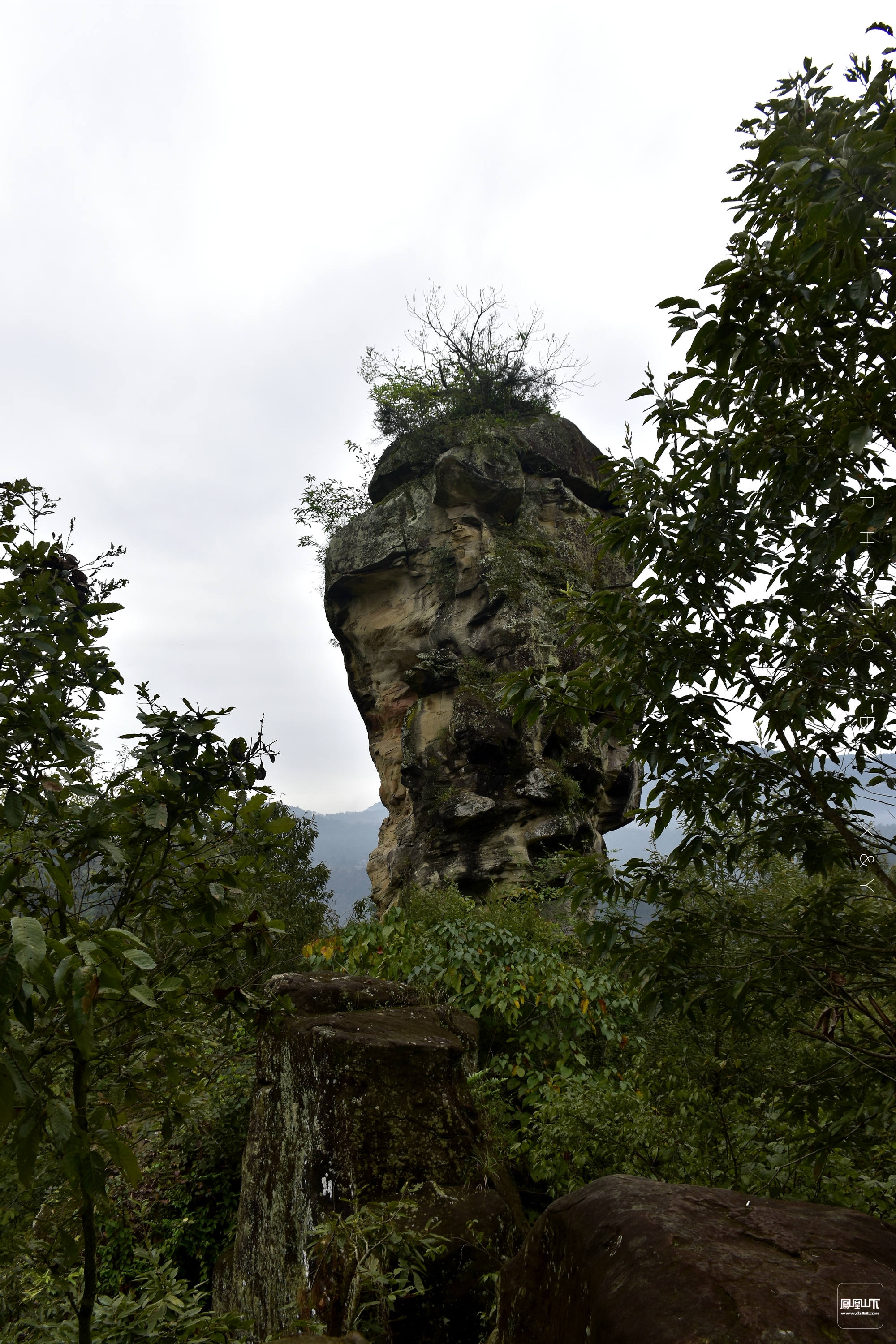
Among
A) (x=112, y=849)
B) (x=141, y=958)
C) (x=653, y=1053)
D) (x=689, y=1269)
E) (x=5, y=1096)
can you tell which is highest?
(x=112, y=849)

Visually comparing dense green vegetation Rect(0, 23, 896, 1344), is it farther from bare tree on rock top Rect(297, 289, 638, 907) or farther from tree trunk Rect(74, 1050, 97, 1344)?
bare tree on rock top Rect(297, 289, 638, 907)

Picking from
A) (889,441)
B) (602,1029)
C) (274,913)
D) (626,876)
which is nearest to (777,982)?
(626,876)

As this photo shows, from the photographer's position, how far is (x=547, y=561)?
18406 mm

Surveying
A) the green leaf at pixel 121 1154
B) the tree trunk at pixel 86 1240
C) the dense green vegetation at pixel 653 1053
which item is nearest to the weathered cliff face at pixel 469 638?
the dense green vegetation at pixel 653 1053

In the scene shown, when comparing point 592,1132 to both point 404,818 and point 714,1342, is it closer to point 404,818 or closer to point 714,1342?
point 714,1342

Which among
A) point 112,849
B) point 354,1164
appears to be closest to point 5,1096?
point 112,849

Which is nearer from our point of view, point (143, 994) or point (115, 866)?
point (143, 994)

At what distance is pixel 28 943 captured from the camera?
1.56m

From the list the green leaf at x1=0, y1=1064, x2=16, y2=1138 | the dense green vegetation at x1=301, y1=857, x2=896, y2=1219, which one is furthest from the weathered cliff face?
the green leaf at x1=0, y1=1064, x2=16, y2=1138

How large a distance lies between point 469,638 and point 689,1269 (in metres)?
16.5

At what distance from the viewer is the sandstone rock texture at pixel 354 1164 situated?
4.02 m

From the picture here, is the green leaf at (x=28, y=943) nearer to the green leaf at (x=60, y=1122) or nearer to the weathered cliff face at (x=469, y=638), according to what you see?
the green leaf at (x=60, y=1122)

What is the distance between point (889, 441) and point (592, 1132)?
16.1ft

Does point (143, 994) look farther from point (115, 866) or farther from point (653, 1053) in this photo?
point (653, 1053)
